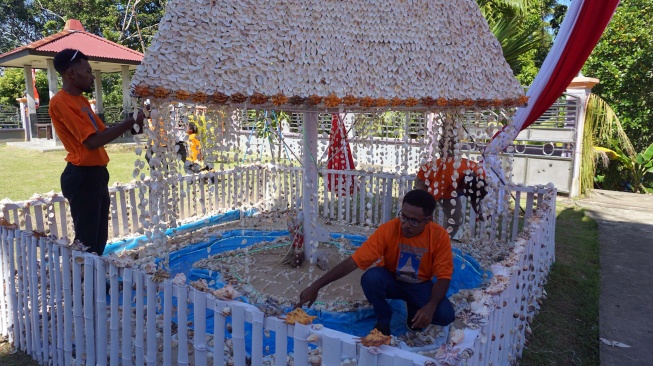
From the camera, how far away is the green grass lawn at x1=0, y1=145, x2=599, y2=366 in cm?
340

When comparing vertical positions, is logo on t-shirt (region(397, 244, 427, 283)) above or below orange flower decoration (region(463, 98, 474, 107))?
below

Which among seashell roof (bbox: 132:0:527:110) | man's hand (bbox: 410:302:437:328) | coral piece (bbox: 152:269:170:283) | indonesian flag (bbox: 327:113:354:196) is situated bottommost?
man's hand (bbox: 410:302:437:328)

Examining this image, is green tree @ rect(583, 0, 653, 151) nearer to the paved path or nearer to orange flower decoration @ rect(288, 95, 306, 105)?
the paved path

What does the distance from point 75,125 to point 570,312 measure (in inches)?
184

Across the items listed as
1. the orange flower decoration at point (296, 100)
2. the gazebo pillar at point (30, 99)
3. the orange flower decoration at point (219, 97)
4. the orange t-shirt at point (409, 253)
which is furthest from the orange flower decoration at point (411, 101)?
the gazebo pillar at point (30, 99)

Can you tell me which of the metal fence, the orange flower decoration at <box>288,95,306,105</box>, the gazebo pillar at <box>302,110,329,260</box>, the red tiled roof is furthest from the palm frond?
the metal fence

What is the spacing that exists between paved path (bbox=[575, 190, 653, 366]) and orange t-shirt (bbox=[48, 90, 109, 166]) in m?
4.38

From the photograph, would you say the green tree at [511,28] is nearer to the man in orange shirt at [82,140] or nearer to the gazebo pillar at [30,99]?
the man in orange shirt at [82,140]

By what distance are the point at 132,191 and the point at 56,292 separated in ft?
9.51

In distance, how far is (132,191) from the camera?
5801mm

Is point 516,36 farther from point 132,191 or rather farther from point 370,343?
point 370,343

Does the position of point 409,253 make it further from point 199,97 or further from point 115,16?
point 115,16

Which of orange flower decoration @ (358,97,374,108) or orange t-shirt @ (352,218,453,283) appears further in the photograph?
orange flower decoration @ (358,97,374,108)

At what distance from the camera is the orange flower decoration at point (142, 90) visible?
3.02 meters
